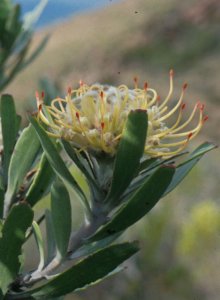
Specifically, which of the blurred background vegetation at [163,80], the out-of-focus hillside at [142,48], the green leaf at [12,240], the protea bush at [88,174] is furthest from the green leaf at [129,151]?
the out-of-focus hillside at [142,48]

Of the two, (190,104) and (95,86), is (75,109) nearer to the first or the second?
(95,86)

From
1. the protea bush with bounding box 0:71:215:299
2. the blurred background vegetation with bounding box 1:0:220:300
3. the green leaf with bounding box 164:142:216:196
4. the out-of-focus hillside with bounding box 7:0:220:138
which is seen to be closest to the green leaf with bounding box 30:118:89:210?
the protea bush with bounding box 0:71:215:299

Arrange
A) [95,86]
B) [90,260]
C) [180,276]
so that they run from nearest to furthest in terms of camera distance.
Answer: [90,260], [95,86], [180,276]

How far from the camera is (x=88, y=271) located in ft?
2.39

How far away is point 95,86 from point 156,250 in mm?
3002

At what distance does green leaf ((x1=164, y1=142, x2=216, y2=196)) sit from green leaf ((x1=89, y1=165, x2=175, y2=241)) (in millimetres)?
51

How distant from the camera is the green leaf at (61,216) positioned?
0.77 m

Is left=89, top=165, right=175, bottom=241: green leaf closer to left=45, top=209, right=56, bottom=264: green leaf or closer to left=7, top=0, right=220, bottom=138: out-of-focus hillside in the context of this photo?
left=45, top=209, right=56, bottom=264: green leaf

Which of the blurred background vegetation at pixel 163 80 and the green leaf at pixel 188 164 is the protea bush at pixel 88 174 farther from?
the blurred background vegetation at pixel 163 80

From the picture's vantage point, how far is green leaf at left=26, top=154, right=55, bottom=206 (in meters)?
0.81

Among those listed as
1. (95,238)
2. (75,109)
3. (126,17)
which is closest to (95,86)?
(75,109)

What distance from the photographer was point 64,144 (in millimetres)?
756

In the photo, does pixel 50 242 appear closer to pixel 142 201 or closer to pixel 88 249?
pixel 88 249

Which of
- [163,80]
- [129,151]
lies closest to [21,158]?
[129,151]
